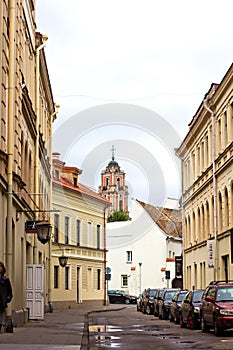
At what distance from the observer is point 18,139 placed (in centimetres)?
2358

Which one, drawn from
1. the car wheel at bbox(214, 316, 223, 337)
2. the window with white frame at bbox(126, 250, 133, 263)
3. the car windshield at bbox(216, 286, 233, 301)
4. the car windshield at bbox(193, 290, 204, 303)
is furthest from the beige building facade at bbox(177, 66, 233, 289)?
the window with white frame at bbox(126, 250, 133, 263)

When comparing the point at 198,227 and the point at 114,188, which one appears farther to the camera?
the point at 114,188

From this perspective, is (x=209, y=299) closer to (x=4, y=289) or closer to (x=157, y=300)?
(x=4, y=289)

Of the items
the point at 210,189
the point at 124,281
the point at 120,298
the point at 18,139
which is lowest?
the point at 120,298

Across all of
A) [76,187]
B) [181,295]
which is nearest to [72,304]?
[76,187]

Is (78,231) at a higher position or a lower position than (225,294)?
higher

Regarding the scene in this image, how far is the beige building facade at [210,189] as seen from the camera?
37219mm

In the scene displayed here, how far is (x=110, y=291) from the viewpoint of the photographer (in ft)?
247

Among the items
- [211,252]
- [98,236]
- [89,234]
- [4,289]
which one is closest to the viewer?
[4,289]

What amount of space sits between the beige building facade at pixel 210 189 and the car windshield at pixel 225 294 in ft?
40.1

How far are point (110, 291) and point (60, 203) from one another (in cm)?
2615

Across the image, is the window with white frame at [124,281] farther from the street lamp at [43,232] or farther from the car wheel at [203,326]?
the car wheel at [203,326]

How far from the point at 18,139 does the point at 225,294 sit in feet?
25.9

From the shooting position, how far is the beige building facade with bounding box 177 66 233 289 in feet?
122
